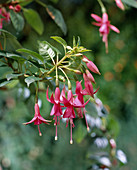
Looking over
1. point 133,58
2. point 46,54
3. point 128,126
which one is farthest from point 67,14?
point 46,54

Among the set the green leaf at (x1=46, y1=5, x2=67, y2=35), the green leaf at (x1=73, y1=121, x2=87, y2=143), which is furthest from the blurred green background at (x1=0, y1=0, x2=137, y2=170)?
the green leaf at (x1=46, y1=5, x2=67, y2=35)

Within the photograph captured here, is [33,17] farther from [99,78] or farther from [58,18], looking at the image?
[99,78]

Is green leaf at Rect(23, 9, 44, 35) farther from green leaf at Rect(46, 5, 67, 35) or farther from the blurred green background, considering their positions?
the blurred green background

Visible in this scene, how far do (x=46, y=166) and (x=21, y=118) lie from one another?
44cm

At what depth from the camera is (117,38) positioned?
6.28 ft

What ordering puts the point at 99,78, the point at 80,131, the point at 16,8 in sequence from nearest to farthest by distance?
the point at 16,8, the point at 80,131, the point at 99,78

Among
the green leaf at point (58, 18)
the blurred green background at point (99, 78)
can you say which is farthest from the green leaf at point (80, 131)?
the blurred green background at point (99, 78)

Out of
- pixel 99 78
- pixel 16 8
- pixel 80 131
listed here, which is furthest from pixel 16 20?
pixel 99 78

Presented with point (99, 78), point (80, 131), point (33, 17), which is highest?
point (33, 17)

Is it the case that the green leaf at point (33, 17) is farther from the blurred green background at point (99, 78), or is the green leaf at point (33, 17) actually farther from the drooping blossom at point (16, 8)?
the blurred green background at point (99, 78)

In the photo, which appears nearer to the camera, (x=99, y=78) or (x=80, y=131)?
(x=80, y=131)

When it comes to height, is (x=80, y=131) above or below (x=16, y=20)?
below

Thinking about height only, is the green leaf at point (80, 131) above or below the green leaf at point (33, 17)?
below

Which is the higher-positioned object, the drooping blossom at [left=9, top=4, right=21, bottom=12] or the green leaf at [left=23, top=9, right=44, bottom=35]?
the drooping blossom at [left=9, top=4, right=21, bottom=12]
